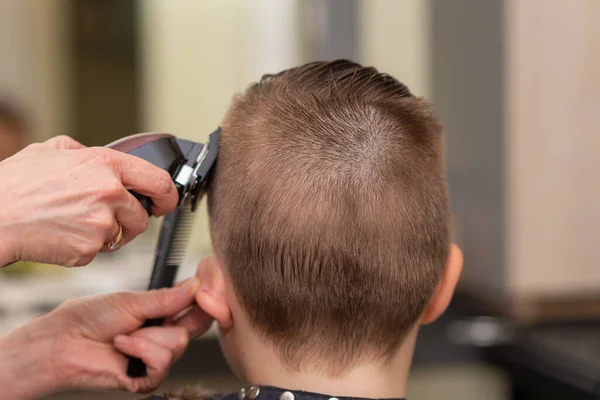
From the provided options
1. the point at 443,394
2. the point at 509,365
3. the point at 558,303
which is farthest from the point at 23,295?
the point at 558,303

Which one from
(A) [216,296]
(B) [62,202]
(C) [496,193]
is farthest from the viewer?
(C) [496,193]

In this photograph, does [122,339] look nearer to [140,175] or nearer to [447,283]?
[140,175]

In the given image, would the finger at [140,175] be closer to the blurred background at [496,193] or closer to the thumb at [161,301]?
the thumb at [161,301]

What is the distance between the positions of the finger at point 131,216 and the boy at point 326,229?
8cm

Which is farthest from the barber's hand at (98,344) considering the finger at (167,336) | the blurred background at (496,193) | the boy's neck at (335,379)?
the blurred background at (496,193)

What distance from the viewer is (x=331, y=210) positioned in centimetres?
62

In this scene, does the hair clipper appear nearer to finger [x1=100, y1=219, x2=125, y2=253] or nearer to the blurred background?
finger [x1=100, y1=219, x2=125, y2=253]

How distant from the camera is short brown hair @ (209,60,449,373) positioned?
0.62 meters

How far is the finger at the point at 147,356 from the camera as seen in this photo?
2.42ft

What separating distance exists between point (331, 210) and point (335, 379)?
16 cm

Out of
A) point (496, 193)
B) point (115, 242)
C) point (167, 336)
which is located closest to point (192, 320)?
point (167, 336)

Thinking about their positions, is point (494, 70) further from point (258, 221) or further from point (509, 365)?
point (258, 221)

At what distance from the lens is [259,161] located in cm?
65

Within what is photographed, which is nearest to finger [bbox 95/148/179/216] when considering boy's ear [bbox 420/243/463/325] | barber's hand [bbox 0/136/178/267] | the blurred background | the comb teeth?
barber's hand [bbox 0/136/178/267]
